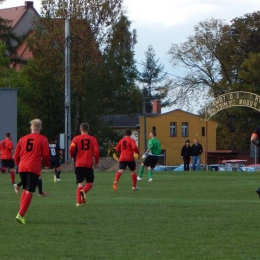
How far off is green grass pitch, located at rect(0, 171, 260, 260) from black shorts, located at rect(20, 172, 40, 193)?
58 centimetres

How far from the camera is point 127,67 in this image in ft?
214

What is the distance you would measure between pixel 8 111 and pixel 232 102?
43.9 feet

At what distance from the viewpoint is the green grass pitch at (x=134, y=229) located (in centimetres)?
1002

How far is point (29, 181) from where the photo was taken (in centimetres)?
1391

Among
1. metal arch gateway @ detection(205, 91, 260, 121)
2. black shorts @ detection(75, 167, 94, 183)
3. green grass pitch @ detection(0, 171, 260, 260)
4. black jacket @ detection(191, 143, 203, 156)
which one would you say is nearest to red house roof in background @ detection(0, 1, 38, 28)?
metal arch gateway @ detection(205, 91, 260, 121)

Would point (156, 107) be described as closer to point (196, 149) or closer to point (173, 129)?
point (173, 129)

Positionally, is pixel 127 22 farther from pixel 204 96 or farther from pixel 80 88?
pixel 204 96

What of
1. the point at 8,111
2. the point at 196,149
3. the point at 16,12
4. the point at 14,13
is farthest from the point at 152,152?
the point at 14,13

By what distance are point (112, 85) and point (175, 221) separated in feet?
165

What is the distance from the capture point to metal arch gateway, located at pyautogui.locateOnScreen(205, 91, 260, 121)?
47094 mm

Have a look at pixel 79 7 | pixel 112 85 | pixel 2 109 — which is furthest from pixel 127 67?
pixel 2 109

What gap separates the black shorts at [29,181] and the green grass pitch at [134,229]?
579 mm

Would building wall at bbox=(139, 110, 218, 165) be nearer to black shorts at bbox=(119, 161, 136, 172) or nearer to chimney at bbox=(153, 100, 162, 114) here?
chimney at bbox=(153, 100, 162, 114)

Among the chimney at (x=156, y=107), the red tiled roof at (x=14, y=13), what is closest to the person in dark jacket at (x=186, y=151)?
the red tiled roof at (x=14, y=13)
